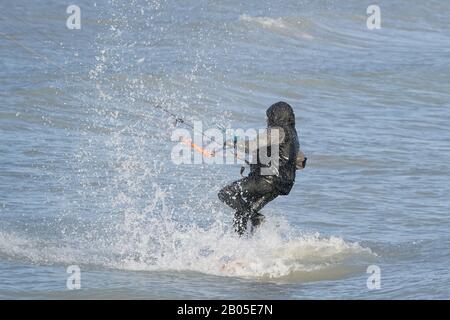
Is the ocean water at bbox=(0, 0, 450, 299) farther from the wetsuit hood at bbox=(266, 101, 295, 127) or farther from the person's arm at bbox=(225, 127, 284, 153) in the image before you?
the wetsuit hood at bbox=(266, 101, 295, 127)

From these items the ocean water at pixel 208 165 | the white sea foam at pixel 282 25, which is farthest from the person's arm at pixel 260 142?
the white sea foam at pixel 282 25

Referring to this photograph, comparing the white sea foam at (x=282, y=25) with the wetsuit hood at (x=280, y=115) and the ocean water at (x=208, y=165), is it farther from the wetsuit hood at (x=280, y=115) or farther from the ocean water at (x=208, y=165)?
the wetsuit hood at (x=280, y=115)

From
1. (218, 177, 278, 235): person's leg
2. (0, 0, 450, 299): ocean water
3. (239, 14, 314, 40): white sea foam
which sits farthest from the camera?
(239, 14, 314, 40): white sea foam

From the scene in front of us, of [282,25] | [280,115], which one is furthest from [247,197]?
[282,25]

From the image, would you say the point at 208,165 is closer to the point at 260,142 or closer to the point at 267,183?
the point at 267,183

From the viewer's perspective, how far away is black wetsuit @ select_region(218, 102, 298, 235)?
36.4ft

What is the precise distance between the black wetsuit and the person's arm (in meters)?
0.06

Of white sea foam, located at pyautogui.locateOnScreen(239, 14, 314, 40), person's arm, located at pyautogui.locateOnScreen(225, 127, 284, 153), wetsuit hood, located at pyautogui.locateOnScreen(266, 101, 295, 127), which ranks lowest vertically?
person's arm, located at pyautogui.locateOnScreen(225, 127, 284, 153)

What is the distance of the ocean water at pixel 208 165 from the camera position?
10.9 metres

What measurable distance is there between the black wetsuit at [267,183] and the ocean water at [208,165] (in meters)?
0.28

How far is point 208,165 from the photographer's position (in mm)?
16359

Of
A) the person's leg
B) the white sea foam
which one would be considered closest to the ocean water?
the white sea foam

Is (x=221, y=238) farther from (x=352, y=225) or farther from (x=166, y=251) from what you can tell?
(x=352, y=225)

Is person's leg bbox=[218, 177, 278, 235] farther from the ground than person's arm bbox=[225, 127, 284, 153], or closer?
closer
